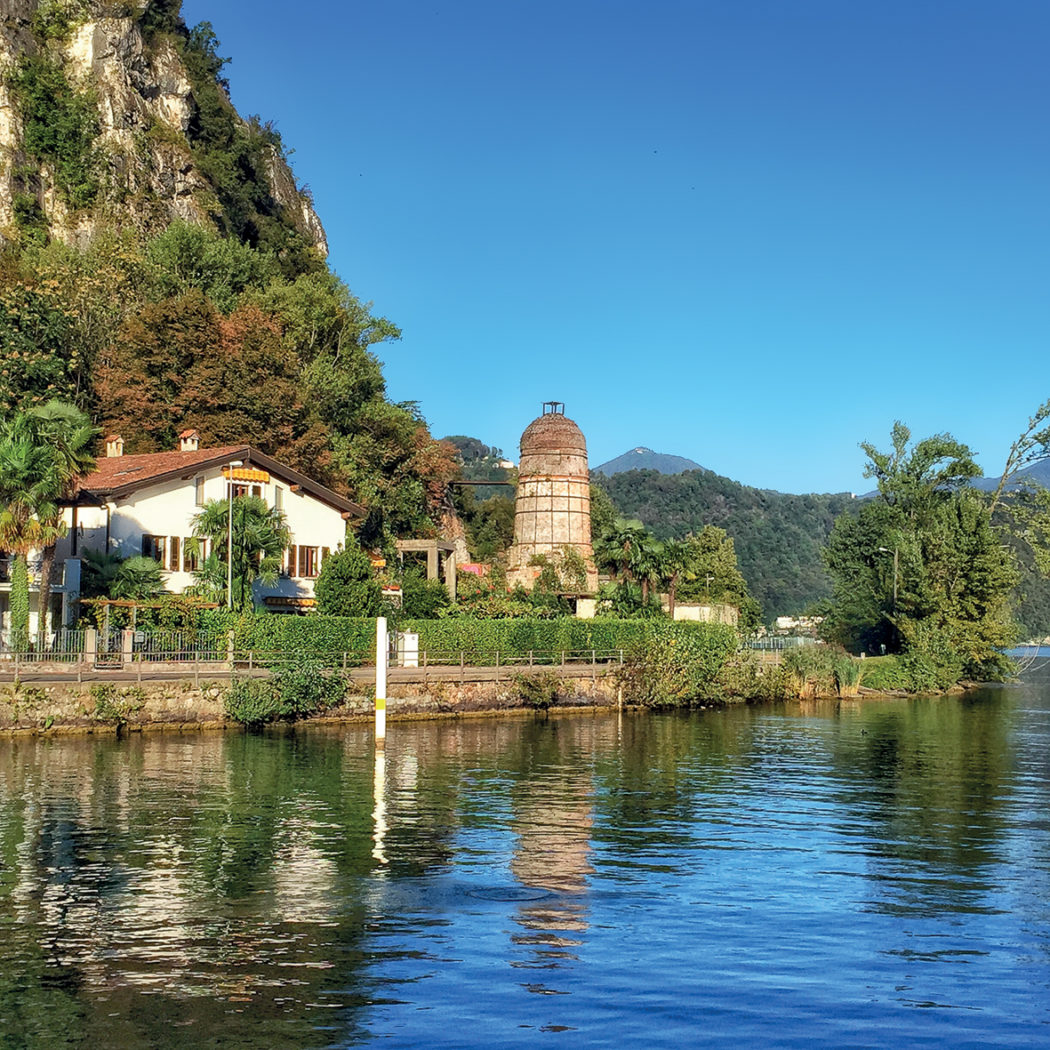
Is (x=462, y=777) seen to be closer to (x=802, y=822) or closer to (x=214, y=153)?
(x=802, y=822)

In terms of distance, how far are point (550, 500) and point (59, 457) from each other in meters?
45.1

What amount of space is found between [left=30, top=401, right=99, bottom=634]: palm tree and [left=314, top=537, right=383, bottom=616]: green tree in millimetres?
11570

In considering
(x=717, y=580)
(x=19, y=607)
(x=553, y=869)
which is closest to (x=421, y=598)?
(x=19, y=607)

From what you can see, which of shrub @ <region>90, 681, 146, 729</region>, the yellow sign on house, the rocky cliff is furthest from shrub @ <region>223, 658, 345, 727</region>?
the rocky cliff

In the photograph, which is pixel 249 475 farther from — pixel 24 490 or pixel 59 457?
pixel 24 490

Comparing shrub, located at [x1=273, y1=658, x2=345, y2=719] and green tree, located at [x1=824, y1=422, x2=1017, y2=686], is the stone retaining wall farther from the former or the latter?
green tree, located at [x1=824, y1=422, x2=1017, y2=686]

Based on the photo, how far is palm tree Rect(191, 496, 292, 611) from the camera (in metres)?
51.2

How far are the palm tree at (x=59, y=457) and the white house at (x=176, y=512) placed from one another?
3526 mm

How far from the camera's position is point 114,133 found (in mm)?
91312

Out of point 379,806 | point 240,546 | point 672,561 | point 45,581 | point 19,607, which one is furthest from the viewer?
point 672,561

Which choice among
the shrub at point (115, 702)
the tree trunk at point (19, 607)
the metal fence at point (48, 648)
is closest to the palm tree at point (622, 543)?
the metal fence at point (48, 648)

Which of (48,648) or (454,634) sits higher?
(454,634)

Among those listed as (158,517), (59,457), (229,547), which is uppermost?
(59,457)

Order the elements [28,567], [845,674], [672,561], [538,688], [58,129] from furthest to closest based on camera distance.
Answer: [58,129] < [672,561] < [845,674] < [538,688] < [28,567]
